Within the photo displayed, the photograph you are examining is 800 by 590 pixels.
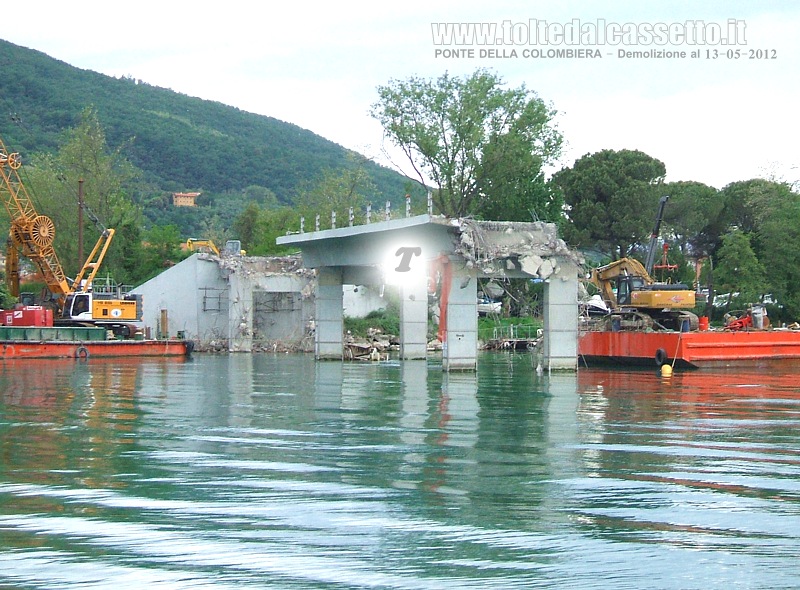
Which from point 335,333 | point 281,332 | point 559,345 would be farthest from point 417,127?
point 559,345

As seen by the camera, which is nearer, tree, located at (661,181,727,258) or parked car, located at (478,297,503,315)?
parked car, located at (478,297,503,315)

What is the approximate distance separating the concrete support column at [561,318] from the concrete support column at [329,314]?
16407 mm

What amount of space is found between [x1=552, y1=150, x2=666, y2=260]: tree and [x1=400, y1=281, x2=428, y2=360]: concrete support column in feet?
114

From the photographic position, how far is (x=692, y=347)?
1929 inches

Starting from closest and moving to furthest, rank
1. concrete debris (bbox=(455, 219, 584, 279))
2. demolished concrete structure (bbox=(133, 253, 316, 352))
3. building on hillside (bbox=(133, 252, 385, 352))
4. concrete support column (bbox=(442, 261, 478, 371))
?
concrete debris (bbox=(455, 219, 584, 279)) → concrete support column (bbox=(442, 261, 478, 371)) → building on hillside (bbox=(133, 252, 385, 352)) → demolished concrete structure (bbox=(133, 253, 316, 352))

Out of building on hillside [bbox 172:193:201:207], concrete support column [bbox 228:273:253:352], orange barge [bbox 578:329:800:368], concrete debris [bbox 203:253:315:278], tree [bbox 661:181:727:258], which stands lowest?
orange barge [bbox 578:329:800:368]

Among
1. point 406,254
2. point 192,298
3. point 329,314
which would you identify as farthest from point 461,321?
point 192,298

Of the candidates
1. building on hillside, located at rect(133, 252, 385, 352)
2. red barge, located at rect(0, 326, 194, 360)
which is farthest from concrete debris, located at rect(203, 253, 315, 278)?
red barge, located at rect(0, 326, 194, 360)

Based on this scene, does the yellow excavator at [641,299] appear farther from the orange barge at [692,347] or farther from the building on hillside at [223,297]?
the building on hillside at [223,297]

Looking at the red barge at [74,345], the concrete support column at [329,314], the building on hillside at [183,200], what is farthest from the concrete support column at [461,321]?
the building on hillside at [183,200]

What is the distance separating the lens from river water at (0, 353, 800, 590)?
11094 mm

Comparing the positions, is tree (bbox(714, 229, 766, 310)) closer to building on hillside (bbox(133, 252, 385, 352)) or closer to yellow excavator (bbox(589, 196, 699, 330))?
yellow excavator (bbox(589, 196, 699, 330))

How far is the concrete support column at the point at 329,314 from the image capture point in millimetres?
58625

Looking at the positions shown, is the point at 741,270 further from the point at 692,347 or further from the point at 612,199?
the point at 692,347
